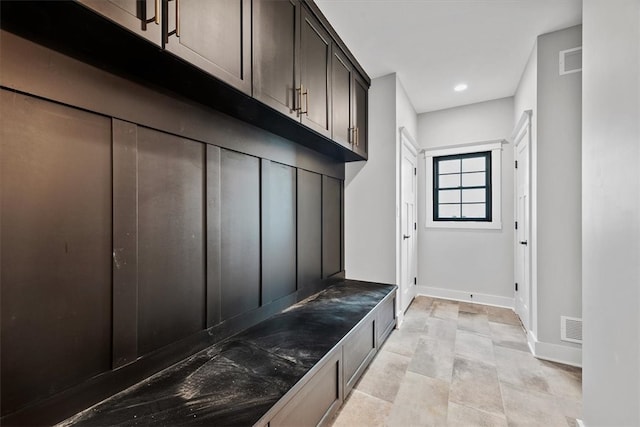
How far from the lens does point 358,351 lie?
1952 mm

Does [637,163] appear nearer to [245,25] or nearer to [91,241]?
[245,25]

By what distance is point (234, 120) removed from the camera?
1.57 m

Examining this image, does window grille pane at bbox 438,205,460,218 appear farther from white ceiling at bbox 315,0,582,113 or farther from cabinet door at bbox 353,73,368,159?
cabinet door at bbox 353,73,368,159

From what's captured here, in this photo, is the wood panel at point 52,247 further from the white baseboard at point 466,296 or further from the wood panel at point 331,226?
the white baseboard at point 466,296

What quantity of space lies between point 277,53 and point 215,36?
1.55 feet

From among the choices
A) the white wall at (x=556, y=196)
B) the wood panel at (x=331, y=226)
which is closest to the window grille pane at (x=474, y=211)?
the white wall at (x=556, y=196)

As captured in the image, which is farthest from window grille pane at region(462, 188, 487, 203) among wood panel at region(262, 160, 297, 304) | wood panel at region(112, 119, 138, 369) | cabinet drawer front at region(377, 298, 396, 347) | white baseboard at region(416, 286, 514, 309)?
wood panel at region(112, 119, 138, 369)

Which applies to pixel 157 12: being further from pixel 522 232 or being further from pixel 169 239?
pixel 522 232

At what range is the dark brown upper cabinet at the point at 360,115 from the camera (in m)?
2.64

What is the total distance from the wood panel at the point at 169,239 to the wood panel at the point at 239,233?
0.48 feet

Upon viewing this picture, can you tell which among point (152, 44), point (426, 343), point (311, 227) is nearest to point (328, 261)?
point (311, 227)

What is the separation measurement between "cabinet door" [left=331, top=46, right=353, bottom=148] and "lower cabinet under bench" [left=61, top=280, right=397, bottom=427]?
4.65 feet

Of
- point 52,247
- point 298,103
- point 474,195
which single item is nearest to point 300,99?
point 298,103

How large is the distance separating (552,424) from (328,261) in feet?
6.13
